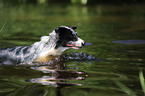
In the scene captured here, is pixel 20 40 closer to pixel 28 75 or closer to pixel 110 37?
pixel 110 37

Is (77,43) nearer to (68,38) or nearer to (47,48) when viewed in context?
(68,38)

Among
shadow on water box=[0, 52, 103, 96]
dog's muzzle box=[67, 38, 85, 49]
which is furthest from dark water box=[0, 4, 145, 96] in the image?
dog's muzzle box=[67, 38, 85, 49]

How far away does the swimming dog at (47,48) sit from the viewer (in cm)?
617

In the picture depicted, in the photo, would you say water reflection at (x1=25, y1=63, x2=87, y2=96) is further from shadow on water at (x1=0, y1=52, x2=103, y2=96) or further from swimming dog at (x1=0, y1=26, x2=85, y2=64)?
swimming dog at (x1=0, y1=26, x2=85, y2=64)

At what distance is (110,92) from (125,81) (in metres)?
0.83

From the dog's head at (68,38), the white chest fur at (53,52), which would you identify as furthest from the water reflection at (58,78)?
the dog's head at (68,38)

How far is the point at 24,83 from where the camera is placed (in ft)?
16.2

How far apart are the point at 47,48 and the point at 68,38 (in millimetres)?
621

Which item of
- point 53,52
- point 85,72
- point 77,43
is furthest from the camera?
point 53,52

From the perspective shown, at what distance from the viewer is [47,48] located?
21.5ft

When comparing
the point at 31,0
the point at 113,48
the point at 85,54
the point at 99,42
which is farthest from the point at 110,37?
the point at 31,0

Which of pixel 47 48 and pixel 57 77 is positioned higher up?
pixel 47 48

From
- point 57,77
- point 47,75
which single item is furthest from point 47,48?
point 57,77

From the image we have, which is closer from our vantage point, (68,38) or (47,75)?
(47,75)
